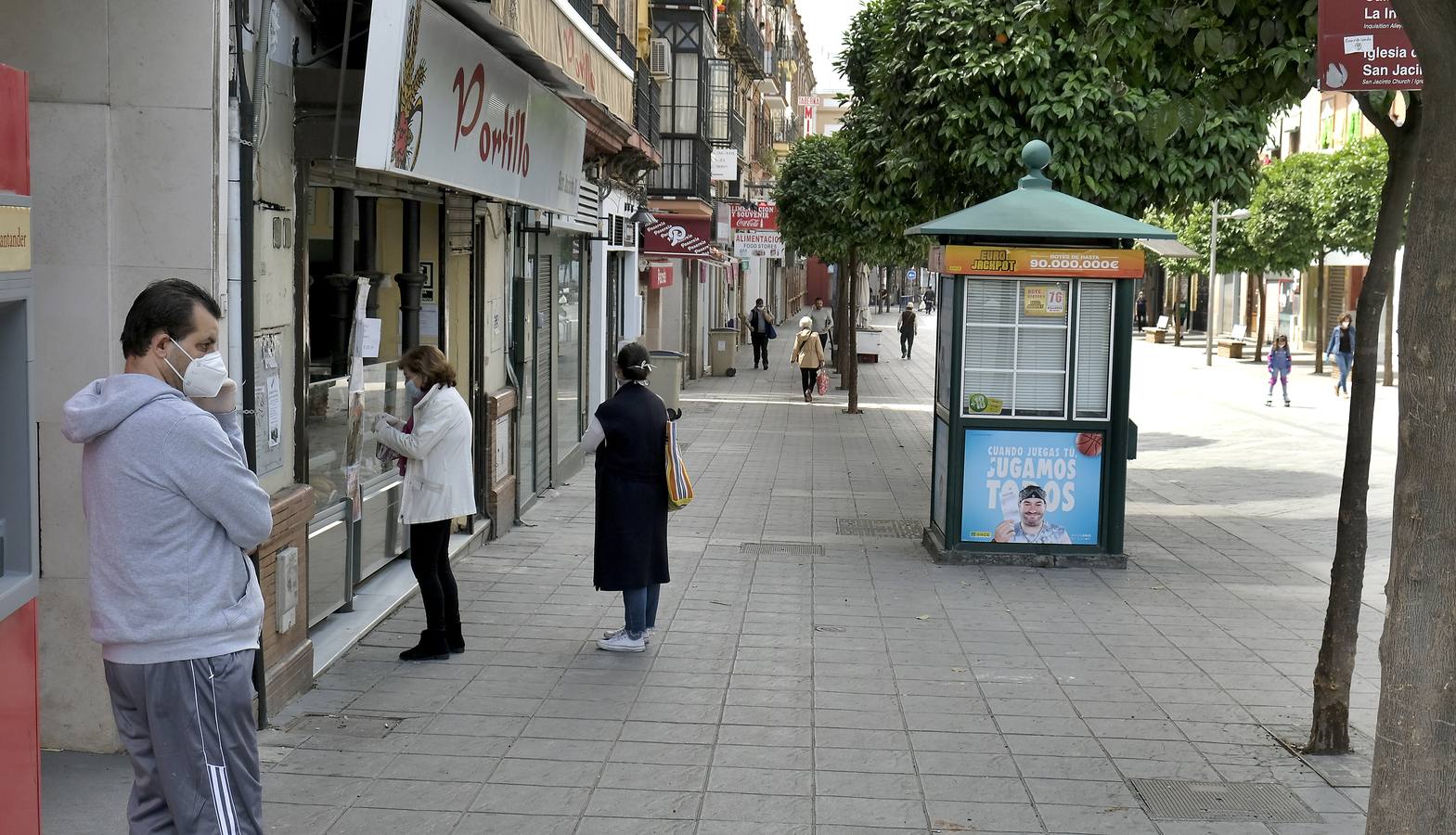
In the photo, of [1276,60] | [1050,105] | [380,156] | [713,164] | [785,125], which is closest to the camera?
[380,156]

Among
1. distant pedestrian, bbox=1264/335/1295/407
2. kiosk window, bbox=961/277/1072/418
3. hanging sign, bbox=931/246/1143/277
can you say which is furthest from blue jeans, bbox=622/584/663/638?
distant pedestrian, bbox=1264/335/1295/407

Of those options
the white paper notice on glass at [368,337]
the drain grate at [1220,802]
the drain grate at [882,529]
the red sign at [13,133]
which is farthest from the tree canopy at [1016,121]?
the red sign at [13,133]

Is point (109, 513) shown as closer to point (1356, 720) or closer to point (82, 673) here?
point (82, 673)

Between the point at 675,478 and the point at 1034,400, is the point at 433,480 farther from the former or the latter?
the point at 1034,400

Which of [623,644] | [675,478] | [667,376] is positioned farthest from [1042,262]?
[667,376]

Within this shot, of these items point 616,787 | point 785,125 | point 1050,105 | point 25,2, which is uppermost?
point 785,125

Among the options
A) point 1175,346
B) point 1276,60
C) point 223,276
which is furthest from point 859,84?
point 1175,346

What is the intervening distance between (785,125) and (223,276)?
2584 inches

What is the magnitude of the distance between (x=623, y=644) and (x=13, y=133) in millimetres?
4843

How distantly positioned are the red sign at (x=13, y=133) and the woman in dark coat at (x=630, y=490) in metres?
4.22

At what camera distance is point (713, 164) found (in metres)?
33.1

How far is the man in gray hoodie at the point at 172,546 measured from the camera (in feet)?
12.7

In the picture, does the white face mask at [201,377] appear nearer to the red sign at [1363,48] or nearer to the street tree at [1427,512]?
the street tree at [1427,512]

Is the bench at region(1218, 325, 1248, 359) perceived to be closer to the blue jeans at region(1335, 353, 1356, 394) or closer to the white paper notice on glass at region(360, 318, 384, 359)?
the blue jeans at region(1335, 353, 1356, 394)
